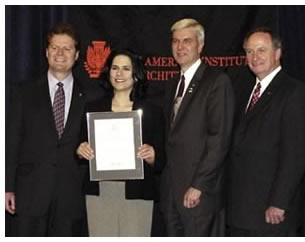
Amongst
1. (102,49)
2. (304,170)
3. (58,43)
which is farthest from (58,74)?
(304,170)

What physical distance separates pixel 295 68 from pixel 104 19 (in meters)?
1.48

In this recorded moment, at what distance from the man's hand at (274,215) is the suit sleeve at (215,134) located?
35 cm

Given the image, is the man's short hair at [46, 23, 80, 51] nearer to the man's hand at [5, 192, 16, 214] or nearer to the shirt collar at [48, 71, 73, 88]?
the shirt collar at [48, 71, 73, 88]

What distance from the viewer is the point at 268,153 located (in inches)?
114

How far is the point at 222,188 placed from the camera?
3125 mm

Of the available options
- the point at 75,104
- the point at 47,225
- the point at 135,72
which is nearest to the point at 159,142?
the point at 135,72

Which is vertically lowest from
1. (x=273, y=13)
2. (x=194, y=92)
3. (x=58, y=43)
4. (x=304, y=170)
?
(x=304, y=170)

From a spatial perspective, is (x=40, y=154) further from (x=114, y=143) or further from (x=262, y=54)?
(x=262, y=54)

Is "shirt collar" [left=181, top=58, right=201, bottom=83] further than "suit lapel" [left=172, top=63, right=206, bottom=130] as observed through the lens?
Yes

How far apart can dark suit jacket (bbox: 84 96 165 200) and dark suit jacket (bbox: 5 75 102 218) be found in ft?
0.63

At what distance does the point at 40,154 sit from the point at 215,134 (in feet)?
3.49

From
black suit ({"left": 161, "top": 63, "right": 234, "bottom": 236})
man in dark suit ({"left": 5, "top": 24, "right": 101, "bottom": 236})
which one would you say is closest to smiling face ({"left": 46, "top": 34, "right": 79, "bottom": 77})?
man in dark suit ({"left": 5, "top": 24, "right": 101, "bottom": 236})

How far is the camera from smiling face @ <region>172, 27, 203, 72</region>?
125 inches

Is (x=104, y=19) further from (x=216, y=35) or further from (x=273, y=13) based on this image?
(x=273, y=13)
